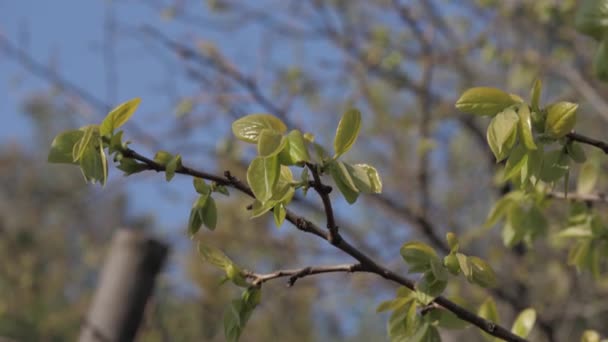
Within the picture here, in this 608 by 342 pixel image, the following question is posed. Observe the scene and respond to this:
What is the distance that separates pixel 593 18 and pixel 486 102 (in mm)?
178

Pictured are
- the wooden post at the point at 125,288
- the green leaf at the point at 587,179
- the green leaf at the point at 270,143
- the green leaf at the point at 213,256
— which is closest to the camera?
the green leaf at the point at 270,143

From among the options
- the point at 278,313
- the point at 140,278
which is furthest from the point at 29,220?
the point at 140,278

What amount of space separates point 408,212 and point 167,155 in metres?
1.55

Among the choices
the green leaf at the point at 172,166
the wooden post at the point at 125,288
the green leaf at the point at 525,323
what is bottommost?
the wooden post at the point at 125,288

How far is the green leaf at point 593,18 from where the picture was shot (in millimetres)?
635

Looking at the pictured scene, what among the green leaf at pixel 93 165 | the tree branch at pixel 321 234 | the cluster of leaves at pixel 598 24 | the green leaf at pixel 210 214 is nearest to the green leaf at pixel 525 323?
the tree branch at pixel 321 234

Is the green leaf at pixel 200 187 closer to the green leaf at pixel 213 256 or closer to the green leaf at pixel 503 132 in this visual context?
the green leaf at pixel 213 256

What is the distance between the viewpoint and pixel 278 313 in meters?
3.88

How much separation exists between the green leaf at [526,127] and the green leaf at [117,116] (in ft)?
1.04

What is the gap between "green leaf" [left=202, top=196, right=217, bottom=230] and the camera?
0.57m

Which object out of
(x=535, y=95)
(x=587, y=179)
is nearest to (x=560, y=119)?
(x=535, y=95)

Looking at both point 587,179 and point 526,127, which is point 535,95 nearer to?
point 526,127

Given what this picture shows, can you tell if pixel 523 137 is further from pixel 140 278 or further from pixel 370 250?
pixel 370 250

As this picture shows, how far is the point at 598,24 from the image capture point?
2.10ft
